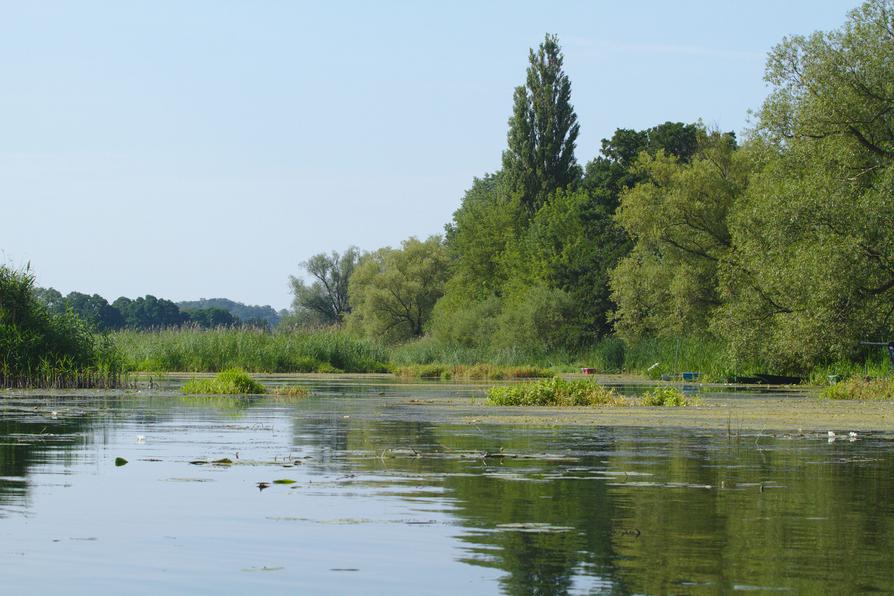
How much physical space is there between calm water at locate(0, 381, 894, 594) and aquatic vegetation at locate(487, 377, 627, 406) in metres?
13.0

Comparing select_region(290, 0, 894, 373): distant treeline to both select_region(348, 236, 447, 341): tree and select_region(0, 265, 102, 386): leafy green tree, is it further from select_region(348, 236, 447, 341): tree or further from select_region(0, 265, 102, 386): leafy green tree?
select_region(0, 265, 102, 386): leafy green tree

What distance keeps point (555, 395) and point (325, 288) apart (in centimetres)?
12890

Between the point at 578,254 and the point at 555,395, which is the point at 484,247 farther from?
the point at 555,395

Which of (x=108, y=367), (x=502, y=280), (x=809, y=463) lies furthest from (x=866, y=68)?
(x=502, y=280)

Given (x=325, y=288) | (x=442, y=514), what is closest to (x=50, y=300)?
(x=442, y=514)

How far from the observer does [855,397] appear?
39.5m

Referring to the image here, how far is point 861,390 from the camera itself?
131ft

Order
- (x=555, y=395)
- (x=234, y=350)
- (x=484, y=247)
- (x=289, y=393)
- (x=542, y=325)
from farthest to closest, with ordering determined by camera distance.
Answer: (x=484, y=247), (x=542, y=325), (x=234, y=350), (x=289, y=393), (x=555, y=395)

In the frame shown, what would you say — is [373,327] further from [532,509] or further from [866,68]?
[532,509]

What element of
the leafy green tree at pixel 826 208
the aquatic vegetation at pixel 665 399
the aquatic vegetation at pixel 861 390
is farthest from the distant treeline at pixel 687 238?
the aquatic vegetation at pixel 665 399

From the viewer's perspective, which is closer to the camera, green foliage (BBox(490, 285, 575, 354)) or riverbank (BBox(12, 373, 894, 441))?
riverbank (BBox(12, 373, 894, 441))

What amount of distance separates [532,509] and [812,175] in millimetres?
38667

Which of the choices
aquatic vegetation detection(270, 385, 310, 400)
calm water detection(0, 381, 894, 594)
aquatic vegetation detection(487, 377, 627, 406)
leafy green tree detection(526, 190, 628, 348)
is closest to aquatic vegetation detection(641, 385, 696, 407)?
aquatic vegetation detection(487, 377, 627, 406)

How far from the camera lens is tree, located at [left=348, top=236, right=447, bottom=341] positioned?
119m
